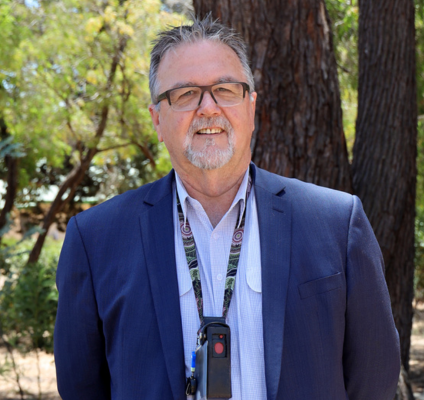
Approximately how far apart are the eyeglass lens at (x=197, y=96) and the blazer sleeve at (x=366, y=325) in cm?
63

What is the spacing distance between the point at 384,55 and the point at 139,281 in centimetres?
305

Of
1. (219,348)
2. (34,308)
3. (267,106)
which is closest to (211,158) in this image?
(219,348)

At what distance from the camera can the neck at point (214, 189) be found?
7.06 feet

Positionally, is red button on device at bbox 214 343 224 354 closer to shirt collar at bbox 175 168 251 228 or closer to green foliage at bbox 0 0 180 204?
shirt collar at bbox 175 168 251 228

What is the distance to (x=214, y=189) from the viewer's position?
2160mm

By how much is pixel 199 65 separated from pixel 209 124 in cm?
24

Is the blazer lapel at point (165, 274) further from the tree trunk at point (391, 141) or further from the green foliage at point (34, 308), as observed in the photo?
the green foliage at point (34, 308)

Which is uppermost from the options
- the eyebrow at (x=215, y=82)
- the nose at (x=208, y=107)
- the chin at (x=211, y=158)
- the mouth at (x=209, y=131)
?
the eyebrow at (x=215, y=82)

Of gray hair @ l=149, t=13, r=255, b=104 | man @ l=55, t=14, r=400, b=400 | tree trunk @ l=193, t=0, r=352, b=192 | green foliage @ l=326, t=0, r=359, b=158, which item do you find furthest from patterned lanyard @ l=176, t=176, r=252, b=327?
green foliage @ l=326, t=0, r=359, b=158

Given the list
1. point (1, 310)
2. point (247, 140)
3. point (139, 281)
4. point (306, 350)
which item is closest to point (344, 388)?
point (306, 350)

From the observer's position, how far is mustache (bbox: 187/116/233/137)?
6.89ft

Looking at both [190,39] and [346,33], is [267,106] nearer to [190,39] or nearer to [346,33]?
[190,39]

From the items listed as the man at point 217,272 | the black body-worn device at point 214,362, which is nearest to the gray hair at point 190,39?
the man at point 217,272

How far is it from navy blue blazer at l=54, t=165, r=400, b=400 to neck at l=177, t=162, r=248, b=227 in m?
0.08
